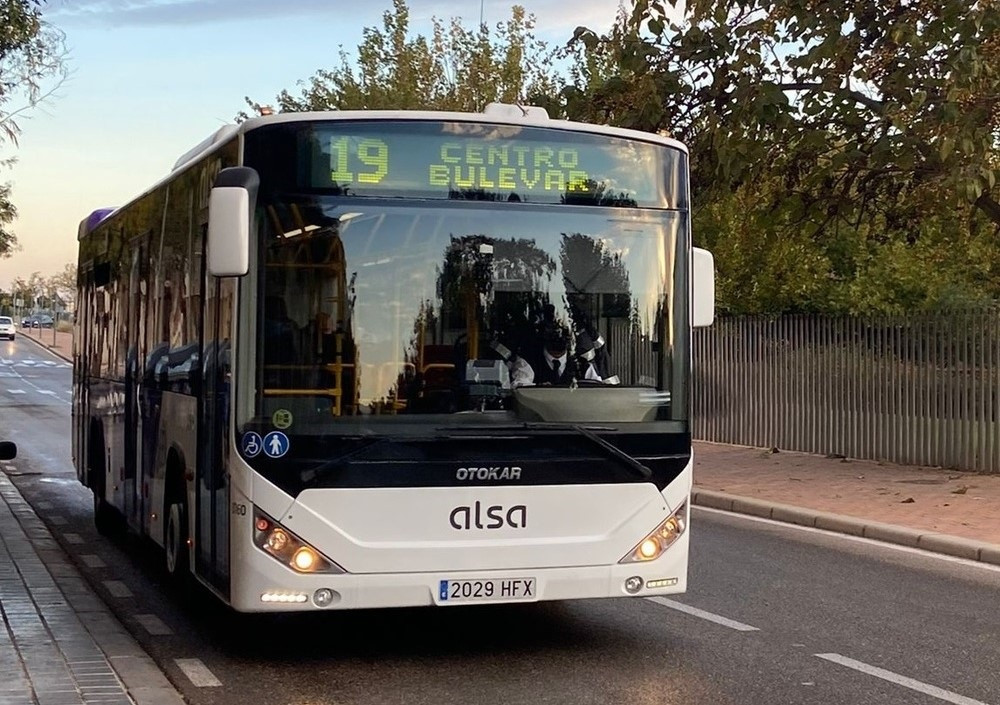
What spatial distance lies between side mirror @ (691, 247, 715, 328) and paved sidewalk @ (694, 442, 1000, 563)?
16.4 ft

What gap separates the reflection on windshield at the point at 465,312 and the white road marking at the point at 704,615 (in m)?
1.67

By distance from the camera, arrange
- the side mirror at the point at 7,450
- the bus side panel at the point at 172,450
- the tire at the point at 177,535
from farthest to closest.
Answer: the tire at the point at 177,535 → the bus side panel at the point at 172,450 → the side mirror at the point at 7,450

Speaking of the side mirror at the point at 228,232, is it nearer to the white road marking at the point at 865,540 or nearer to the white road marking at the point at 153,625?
the white road marking at the point at 153,625

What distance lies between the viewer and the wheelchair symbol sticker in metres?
7.37

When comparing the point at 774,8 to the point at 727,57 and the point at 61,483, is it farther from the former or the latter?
the point at 61,483

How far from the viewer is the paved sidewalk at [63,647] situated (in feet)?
22.4

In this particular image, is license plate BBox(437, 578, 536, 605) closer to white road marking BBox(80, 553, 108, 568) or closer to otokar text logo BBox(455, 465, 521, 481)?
otokar text logo BBox(455, 465, 521, 481)

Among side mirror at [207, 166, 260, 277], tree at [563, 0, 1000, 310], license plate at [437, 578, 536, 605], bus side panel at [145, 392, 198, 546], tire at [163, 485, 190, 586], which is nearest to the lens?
side mirror at [207, 166, 260, 277]

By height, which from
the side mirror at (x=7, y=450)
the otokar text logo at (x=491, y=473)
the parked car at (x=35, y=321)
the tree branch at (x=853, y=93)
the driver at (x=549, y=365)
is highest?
the tree branch at (x=853, y=93)

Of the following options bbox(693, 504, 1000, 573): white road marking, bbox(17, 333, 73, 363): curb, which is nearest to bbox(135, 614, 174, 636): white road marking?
bbox(693, 504, 1000, 573): white road marking

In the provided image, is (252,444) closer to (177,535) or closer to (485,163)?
(485,163)

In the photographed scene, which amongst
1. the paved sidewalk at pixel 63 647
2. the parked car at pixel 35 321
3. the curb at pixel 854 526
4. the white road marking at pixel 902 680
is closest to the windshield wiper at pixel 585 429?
the white road marking at pixel 902 680

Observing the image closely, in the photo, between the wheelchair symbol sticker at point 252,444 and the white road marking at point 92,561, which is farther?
the white road marking at point 92,561

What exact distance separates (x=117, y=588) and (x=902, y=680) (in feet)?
18.1
